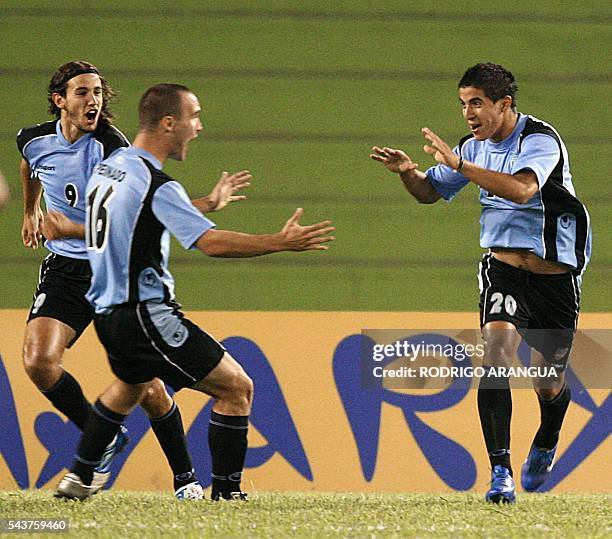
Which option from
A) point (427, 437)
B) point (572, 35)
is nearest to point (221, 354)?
point (427, 437)

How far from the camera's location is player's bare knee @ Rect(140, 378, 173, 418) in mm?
4785

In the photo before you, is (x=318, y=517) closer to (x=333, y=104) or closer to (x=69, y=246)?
(x=69, y=246)

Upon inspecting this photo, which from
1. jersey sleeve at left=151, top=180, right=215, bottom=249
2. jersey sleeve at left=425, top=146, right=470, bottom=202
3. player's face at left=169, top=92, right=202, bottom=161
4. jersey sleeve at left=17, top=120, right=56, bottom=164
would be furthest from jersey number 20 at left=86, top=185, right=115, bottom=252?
jersey sleeve at left=425, top=146, right=470, bottom=202

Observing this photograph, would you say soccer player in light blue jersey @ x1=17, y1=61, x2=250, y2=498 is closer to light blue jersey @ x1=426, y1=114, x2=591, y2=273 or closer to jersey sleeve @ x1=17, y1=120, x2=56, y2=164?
jersey sleeve @ x1=17, y1=120, x2=56, y2=164

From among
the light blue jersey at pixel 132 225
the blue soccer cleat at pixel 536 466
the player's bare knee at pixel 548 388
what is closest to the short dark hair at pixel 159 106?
the light blue jersey at pixel 132 225

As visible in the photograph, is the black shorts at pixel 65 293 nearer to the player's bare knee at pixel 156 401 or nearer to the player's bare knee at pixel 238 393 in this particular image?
the player's bare knee at pixel 156 401

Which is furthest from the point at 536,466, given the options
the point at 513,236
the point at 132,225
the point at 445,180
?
the point at 132,225

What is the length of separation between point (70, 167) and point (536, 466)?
244 centimetres

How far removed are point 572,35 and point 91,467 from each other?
12.8 ft

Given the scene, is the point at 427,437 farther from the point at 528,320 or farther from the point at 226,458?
the point at 226,458

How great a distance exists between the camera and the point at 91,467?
14.3ft

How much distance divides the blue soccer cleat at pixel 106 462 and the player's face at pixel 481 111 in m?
1.88

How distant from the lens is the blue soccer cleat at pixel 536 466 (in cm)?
526

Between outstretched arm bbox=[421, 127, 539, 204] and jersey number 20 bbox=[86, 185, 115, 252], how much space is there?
1.21 m
